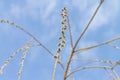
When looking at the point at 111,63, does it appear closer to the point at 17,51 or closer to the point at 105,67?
the point at 105,67

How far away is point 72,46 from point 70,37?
0.10m

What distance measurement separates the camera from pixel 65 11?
6.64 ft

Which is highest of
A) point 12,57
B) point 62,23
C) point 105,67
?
point 62,23

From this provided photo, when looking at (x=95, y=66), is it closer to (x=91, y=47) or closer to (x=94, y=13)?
(x=91, y=47)

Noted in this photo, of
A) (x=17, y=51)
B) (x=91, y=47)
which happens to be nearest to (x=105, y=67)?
(x=91, y=47)

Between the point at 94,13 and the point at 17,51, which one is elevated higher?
the point at 94,13

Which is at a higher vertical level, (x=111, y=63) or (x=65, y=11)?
(x=65, y=11)

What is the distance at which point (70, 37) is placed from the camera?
2092 mm

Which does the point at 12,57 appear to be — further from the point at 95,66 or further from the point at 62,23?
the point at 95,66

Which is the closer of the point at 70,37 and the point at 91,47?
the point at 91,47

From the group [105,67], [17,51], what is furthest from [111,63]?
[17,51]

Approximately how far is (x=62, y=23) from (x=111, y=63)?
0.37m

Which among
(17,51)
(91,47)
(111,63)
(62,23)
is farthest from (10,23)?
(111,63)

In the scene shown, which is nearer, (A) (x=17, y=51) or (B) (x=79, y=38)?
(B) (x=79, y=38)
